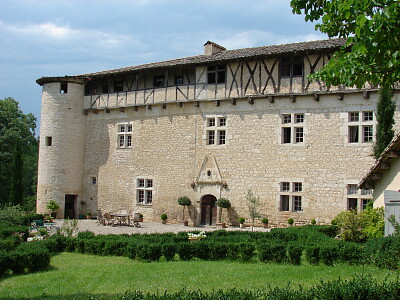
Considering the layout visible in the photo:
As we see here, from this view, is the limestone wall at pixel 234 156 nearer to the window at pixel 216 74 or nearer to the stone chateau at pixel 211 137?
the stone chateau at pixel 211 137

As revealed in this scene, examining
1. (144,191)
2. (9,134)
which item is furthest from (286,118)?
(9,134)

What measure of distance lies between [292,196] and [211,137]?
16.7 feet

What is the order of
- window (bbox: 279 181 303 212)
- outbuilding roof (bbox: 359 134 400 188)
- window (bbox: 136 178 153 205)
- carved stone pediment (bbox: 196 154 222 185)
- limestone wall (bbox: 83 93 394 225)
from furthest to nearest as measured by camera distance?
window (bbox: 136 178 153 205) < carved stone pediment (bbox: 196 154 222 185) < window (bbox: 279 181 303 212) < limestone wall (bbox: 83 93 394 225) < outbuilding roof (bbox: 359 134 400 188)

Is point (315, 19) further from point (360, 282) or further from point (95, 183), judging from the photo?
point (95, 183)

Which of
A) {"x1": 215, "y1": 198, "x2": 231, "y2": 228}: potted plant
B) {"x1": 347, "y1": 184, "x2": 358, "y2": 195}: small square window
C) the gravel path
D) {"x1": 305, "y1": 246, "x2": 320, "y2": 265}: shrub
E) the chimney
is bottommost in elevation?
the gravel path

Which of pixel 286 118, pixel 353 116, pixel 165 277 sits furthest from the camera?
pixel 286 118

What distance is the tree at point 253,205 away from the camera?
21.2 meters

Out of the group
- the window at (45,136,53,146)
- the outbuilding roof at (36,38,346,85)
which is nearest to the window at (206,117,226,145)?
the outbuilding roof at (36,38,346,85)

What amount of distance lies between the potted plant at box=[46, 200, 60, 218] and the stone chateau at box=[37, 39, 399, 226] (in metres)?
0.36

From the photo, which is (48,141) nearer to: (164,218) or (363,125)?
(164,218)

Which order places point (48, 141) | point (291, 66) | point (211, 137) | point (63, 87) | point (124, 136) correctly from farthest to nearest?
point (63, 87)
point (48, 141)
point (124, 136)
point (211, 137)
point (291, 66)

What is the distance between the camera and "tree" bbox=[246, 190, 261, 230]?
2122 cm

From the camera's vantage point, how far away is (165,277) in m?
9.41

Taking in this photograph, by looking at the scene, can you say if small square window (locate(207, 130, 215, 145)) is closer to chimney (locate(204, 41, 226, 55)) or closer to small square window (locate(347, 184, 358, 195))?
chimney (locate(204, 41, 226, 55))
